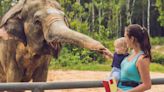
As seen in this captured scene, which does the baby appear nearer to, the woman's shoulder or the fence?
the fence

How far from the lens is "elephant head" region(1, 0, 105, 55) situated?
4.77 metres

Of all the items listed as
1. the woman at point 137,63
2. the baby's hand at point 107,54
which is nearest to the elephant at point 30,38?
the baby's hand at point 107,54

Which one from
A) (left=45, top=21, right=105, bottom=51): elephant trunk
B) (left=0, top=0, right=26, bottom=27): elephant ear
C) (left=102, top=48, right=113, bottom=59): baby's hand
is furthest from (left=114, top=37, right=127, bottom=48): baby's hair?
(left=0, top=0, right=26, bottom=27): elephant ear

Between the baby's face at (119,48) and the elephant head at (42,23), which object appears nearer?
the baby's face at (119,48)

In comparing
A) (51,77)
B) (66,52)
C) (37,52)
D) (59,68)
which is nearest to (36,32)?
(37,52)

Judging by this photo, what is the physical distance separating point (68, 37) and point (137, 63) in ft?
4.45

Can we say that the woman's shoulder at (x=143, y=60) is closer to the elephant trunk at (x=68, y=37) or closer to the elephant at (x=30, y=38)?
the elephant trunk at (x=68, y=37)

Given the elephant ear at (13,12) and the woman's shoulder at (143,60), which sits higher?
the elephant ear at (13,12)

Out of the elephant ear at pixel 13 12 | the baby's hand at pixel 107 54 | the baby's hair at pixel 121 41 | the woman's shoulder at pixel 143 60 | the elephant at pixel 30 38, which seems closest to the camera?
the woman's shoulder at pixel 143 60

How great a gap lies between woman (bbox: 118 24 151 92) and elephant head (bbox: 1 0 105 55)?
1250 millimetres

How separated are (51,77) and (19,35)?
266 inches

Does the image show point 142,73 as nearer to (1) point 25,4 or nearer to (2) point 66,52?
(1) point 25,4

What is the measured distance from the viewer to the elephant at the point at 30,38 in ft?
16.3

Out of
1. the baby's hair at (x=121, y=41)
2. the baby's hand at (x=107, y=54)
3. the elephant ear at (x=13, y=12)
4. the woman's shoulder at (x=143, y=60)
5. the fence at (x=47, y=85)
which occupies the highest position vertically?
the elephant ear at (x=13, y=12)
